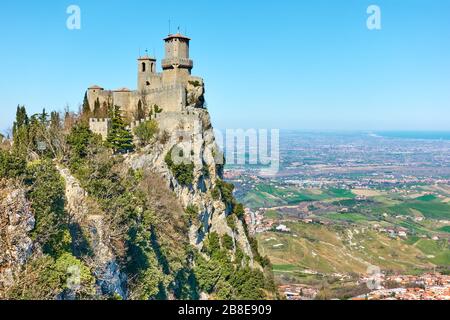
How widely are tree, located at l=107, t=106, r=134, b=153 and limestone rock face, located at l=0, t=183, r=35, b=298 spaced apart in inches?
552

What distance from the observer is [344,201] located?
104 m

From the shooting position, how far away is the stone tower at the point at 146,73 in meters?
32.4

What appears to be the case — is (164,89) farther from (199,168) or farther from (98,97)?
(199,168)

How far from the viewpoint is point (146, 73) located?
3256 cm

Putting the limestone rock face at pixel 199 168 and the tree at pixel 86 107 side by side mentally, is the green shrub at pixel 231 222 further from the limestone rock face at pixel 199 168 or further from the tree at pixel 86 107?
the tree at pixel 86 107

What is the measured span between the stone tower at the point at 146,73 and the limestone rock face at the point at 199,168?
138 inches

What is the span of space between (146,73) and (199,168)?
7778 mm

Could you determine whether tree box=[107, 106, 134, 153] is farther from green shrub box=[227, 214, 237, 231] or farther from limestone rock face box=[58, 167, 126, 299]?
limestone rock face box=[58, 167, 126, 299]

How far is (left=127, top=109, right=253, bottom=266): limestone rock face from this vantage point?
95.6 feet

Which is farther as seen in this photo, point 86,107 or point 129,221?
point 86,107

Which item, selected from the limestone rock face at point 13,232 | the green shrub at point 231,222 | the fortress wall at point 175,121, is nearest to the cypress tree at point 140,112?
the fortress wall at point 175,121

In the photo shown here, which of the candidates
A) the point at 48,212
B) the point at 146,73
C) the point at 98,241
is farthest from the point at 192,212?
the point at 48,212
